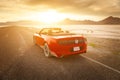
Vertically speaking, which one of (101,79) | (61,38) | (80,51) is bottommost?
(101,79)

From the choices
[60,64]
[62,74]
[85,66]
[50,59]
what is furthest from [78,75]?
[50,59]

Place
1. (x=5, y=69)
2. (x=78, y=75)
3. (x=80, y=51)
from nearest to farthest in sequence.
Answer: (x=78, y=75) < (x=5, y=69) < (x=80, y=51)

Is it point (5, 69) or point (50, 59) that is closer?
point (5, 69)

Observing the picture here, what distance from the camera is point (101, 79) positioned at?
4.62m

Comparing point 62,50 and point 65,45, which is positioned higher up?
point 65,45

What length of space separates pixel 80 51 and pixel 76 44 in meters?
0.41

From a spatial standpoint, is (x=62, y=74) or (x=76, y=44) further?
(x=76, y=44)

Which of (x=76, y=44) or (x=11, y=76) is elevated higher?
(x=76, y=44)

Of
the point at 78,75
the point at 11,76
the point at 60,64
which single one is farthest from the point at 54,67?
the point at 11,76

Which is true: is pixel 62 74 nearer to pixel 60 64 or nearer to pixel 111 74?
pixel 60 64

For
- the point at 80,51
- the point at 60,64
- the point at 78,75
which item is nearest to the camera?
the point at 78,75

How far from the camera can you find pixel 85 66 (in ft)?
19.4

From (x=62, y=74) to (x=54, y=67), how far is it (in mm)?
856

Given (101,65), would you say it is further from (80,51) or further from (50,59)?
(50,59)
